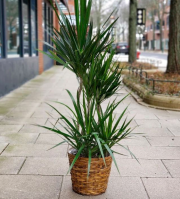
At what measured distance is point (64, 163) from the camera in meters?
4.45

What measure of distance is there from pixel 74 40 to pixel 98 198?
1.51m

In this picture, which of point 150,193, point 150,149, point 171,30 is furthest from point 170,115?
point 171,30

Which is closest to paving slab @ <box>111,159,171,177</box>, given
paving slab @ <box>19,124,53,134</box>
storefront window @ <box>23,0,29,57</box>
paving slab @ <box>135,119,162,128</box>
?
paving slab @ <box>19,124,53,134</box>

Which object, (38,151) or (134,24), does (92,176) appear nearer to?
(38,151)

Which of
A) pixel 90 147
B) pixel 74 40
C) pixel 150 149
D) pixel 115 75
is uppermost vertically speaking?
pixel 74 40

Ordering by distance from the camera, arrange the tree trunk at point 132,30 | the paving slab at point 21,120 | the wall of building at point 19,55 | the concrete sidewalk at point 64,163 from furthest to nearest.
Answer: the tree trunk at point 132,30 → the wall of building at point 19,55 → the paving slab at point 21,120 → the concrete sidewalk at point 64,163

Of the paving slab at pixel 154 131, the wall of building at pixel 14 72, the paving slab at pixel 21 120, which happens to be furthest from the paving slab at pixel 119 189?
the wall of building at pixel 14 72

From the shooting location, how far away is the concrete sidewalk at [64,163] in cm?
358

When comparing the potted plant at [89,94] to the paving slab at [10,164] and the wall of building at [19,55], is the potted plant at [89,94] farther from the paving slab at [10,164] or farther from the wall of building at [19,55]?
the wall of building at [19,55]

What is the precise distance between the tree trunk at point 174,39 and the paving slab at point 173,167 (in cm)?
879

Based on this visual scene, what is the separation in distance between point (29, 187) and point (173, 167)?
5.80ft

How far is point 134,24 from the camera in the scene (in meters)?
22.1

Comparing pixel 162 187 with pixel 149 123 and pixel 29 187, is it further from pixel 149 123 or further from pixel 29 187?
pixel 149 123

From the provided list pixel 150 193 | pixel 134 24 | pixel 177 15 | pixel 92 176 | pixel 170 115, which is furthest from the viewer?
pixel 134 24
